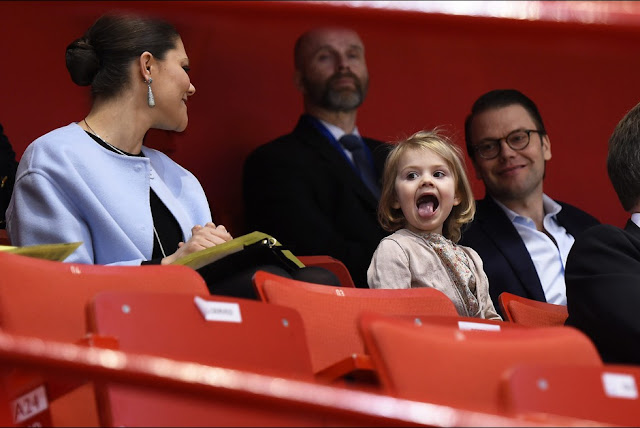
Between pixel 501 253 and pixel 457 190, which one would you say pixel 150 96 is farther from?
pixel 501 253

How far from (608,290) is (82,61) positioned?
89cm

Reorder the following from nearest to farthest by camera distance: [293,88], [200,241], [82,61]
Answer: [200,241]
[82,61]
[293,88]

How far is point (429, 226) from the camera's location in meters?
1.87

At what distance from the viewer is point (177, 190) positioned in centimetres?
184

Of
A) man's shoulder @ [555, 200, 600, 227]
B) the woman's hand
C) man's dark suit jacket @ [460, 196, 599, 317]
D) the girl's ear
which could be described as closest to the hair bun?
the girl's ear

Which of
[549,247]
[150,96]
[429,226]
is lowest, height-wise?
[549,247]

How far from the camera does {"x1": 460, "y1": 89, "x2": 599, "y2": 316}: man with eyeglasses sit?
2.12 meters

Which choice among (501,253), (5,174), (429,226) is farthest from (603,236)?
(5,174)

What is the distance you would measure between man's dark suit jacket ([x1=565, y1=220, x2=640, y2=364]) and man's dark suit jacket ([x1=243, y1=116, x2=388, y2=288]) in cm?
62

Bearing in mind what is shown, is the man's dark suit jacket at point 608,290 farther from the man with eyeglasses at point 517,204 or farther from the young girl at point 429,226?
the man with eyeglasses at point 517,204

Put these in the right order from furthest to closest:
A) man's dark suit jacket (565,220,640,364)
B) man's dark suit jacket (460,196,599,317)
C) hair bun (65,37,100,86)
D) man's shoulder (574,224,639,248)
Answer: man's dark suit jacket (460,196,599,317), hair bun (65,37,100,86), man's shoulder (574,224,639,248), man's dark suit jacket (565,220,640,364)

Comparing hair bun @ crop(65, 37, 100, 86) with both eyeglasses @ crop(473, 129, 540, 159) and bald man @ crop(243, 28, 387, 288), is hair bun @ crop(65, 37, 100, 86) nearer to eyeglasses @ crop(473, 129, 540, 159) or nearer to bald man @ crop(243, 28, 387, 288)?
bald man @ crop(243, 28, 387, 288)

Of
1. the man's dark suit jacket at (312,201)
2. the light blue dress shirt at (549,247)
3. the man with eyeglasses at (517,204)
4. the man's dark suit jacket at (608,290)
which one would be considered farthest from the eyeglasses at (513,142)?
the man's dark suit jacket at (608,290)

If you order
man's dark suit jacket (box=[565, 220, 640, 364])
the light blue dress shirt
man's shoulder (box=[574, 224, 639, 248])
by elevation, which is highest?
man's shoulder (box=[574, 224, 639, 248])
